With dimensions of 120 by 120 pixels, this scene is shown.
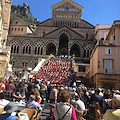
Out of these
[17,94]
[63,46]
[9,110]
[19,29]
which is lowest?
[17,94]

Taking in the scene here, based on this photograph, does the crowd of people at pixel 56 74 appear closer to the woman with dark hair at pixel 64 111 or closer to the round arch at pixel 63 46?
the woman with dark hair at pixel 64 111

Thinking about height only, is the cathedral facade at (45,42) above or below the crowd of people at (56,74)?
above

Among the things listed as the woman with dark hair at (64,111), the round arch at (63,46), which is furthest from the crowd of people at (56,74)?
the round arch at (63,46)

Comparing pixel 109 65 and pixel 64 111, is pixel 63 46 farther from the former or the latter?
pixel 64 111

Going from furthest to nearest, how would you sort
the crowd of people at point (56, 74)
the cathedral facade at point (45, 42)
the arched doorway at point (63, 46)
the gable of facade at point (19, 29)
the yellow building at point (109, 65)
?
the arched doorway at point (63, 46)
the gable of facade at point (19, 29)
the cathedral facade at point (45, 42)
the crowd of people at point (56, 74)
the yellow building at point (109, 65)

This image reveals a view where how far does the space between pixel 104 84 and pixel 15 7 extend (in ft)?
280

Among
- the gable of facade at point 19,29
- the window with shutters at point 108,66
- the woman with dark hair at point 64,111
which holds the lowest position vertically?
the woman with dark hair at point 64,111

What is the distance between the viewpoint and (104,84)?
19.0m

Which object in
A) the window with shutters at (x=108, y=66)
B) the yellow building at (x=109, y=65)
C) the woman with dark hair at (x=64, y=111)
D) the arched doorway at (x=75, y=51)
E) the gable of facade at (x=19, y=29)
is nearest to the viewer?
the woman with dark hair at (x=64, y=111)

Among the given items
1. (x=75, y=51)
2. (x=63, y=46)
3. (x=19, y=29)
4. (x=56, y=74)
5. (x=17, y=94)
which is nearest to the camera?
(x=17, y=94)

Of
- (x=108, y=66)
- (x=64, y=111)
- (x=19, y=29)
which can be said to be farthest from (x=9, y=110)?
(x=19, y=29)

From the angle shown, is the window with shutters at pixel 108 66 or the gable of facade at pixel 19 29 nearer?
the window with shutters at pixel 108 66

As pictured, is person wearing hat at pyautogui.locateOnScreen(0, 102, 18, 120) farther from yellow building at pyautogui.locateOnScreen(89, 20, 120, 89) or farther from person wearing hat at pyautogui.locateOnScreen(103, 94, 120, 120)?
yellow building at pyautogui.locateOnScreen(89, 20, 120, 89)

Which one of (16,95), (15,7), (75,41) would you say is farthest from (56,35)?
(15,7)
